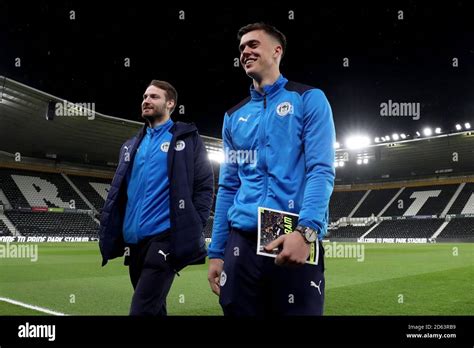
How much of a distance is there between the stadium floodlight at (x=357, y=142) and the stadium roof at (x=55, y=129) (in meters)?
11.0

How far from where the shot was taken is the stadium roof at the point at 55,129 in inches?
904

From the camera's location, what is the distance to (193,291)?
798 centimetres

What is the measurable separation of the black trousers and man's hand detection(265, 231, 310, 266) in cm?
130

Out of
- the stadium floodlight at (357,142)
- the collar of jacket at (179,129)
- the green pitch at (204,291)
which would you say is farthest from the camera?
the stadium floodlight at (357,142)

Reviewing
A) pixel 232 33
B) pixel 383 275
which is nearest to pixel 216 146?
pixel 232 33

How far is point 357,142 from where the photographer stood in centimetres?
3547

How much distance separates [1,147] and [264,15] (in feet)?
75.5

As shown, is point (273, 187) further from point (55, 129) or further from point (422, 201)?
point (422, 201)

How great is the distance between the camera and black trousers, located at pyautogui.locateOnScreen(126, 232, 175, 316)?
10.1ft

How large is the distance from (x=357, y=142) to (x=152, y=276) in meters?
34.2

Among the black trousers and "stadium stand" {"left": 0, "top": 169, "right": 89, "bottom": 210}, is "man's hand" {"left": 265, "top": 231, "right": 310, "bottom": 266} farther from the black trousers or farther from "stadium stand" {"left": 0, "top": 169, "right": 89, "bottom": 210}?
"stadium stand" {"left": 0, "top": 169, "right": 89, "bottom": 210}

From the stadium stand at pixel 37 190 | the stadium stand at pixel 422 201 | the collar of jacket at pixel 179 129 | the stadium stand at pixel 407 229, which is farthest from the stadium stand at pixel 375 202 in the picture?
the collar of jacket at pixel 179 129

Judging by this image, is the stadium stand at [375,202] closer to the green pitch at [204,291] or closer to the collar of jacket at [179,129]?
the green pitch at [204,291]

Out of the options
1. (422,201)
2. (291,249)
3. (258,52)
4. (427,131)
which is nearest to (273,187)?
(291,249)
